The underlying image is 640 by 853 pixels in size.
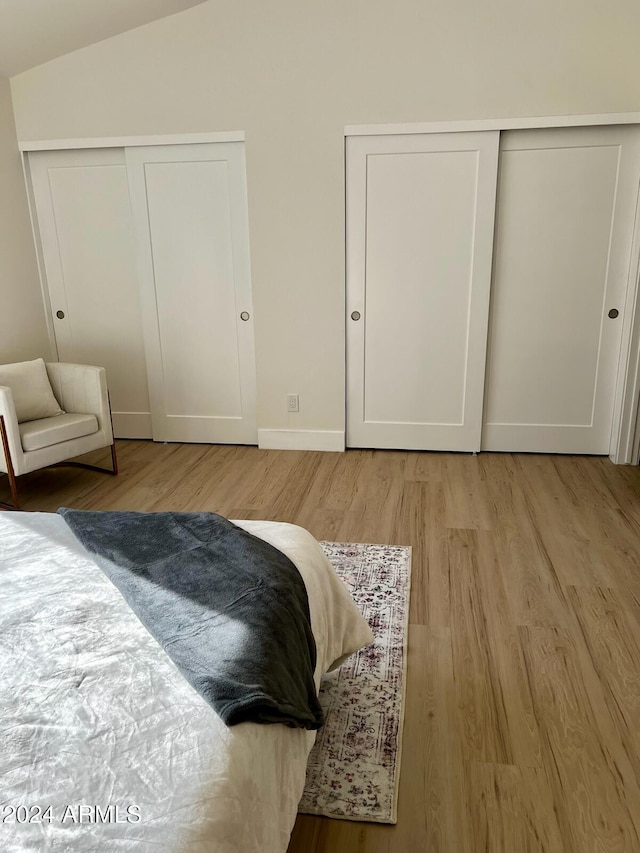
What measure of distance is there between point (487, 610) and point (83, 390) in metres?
2.69

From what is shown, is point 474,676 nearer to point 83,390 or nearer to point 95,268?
point 83,390

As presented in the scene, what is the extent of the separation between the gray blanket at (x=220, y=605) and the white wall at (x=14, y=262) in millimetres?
2772

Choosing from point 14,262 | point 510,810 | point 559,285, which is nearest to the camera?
point 510,810

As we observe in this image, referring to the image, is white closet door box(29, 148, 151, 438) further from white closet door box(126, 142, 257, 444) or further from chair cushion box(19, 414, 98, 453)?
chair cushion box(19, 414, 98, 453)

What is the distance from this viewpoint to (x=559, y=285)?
3.88 metres

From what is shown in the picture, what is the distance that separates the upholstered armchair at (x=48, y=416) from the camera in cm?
327

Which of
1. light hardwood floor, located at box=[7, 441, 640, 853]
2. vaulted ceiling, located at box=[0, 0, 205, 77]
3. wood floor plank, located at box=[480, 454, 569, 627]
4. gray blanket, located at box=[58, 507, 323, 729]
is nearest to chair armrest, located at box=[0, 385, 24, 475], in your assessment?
light hardwood floor, located at box=[7, 441, 640, 853]

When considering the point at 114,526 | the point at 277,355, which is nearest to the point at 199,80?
the point at 277,355

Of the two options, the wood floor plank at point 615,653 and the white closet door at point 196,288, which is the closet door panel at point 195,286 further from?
the wood floor plank at point 615,653

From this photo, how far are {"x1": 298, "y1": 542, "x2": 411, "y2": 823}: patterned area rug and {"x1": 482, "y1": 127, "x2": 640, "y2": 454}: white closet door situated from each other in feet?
6.56

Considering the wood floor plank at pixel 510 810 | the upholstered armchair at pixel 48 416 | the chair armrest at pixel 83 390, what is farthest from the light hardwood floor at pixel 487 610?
the chair armrest at pixel 83 390

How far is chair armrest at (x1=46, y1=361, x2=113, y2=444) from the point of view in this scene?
374 centimetres

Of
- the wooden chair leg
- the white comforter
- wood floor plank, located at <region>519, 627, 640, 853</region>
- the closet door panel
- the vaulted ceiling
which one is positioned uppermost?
the vaulted ceiling

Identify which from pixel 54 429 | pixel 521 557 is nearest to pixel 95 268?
pixel 54 429
